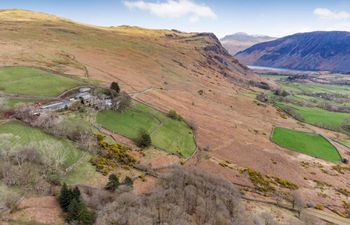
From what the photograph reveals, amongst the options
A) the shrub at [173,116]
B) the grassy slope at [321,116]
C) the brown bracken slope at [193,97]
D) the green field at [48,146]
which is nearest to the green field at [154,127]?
the shrub at [173,116]

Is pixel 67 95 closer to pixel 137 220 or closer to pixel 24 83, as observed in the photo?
pixel 24 83

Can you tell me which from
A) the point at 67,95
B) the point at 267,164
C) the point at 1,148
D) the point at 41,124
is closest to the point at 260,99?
the point at 267,164

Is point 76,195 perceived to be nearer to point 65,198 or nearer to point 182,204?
point 65,198

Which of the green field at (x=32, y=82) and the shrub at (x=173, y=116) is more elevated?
the green field at (x=32, y=82)

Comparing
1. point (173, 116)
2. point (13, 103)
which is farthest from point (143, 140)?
point (13, 103)

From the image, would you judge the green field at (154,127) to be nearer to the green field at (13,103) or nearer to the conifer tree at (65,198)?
the green field at (13,103)

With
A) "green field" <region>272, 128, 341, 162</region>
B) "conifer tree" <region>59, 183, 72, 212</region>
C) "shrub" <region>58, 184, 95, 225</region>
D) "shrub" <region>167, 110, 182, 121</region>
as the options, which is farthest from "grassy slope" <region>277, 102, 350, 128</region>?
"conifer tree" <region>59, 183, 72, 212</region>

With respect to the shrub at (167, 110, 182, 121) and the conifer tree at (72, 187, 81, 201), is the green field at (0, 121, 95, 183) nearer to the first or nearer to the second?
the conifer tree at (72, 187, 81, 201)
